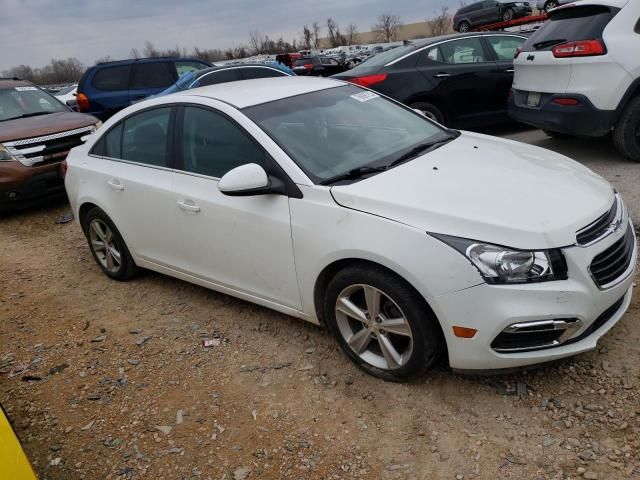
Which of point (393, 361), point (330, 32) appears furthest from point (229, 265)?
point (330, 32)

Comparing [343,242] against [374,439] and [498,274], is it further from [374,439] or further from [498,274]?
[374,439]

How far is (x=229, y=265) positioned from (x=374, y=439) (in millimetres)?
1457

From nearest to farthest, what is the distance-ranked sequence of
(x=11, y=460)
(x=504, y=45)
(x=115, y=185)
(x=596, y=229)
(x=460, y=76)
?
(x=11, y=460)
(x=596, y=229)
(x=115, y=185)
(x=460, y=76)
(x=504, y=45)

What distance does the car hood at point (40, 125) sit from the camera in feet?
22.2

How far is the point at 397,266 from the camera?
99.6 inches

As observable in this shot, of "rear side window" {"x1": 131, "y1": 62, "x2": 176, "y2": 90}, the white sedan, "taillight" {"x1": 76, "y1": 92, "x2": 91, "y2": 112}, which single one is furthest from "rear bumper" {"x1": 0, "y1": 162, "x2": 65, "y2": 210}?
"rear side window" {"x1": 131, "y1": 62, "x2": 176, "y2": 90}

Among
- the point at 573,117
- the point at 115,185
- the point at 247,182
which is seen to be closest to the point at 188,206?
the point at 247,182

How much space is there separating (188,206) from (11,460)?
1864 mm

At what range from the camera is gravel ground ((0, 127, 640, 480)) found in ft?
7.85

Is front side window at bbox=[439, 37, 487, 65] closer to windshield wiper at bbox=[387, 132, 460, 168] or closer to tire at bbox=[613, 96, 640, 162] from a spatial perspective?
tire at bbox=[613, 96, 640, 162]

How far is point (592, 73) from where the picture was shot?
5.24m

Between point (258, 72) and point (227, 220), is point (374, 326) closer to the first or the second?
point (227, 220)

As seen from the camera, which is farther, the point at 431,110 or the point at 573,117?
the point at 431,110

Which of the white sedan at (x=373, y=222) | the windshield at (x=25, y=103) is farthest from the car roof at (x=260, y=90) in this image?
the windshield at (x=25, y=103)
